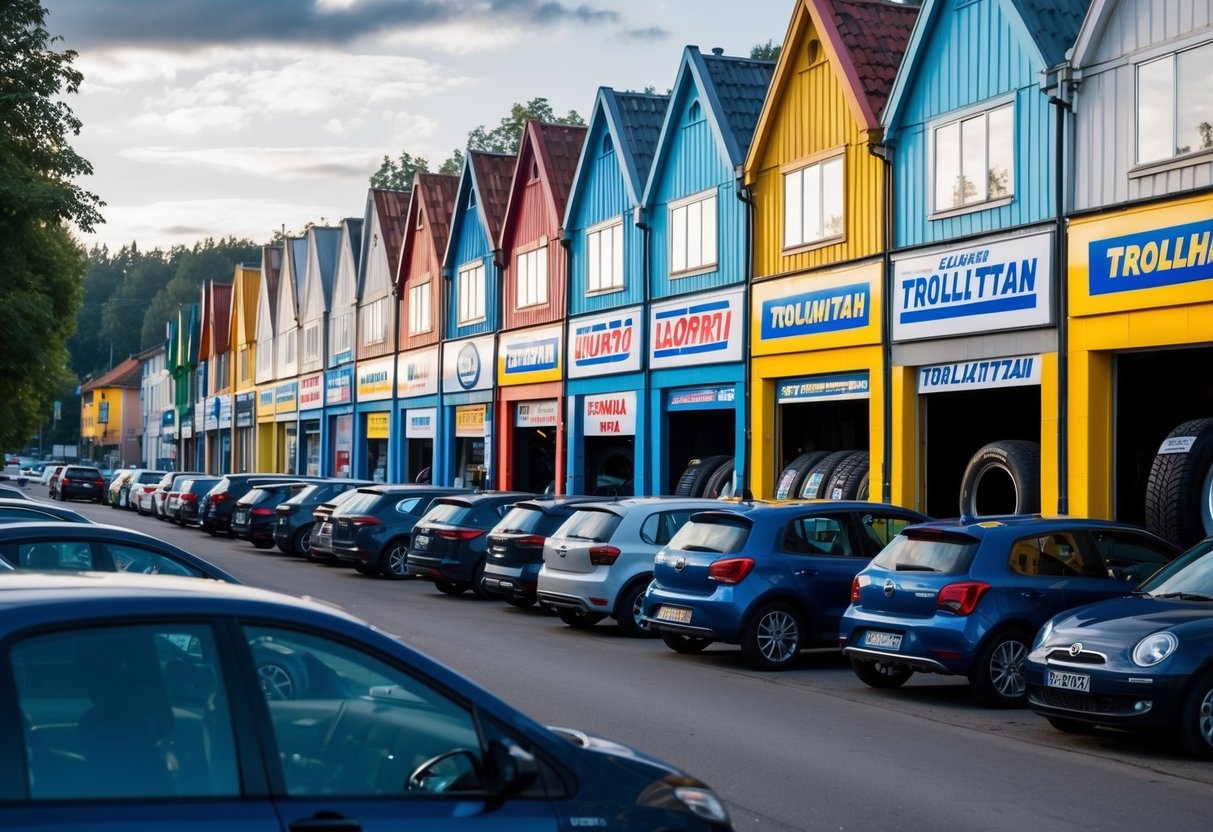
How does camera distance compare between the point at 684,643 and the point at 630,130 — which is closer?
the point at 684,643

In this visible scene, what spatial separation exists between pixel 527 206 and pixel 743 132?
10.7 meters

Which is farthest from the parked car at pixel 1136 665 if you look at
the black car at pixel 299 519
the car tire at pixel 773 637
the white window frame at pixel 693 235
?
the black car at pixel 299 519

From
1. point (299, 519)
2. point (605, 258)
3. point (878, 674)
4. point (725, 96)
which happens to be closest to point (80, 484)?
point (299, 519)

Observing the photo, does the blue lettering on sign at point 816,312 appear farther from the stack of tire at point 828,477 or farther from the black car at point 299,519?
the black car at point 299,519

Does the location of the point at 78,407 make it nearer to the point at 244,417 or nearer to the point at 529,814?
the point at 244,417

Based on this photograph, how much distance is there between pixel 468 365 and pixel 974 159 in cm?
2140

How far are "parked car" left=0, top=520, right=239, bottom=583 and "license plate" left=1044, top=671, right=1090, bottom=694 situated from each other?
219 inches

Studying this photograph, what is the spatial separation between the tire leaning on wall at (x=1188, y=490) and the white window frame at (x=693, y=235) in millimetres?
13210

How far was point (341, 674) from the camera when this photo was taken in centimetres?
452

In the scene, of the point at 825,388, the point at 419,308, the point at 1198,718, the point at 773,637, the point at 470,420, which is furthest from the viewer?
the point at 419,308

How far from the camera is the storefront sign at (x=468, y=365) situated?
40.8m

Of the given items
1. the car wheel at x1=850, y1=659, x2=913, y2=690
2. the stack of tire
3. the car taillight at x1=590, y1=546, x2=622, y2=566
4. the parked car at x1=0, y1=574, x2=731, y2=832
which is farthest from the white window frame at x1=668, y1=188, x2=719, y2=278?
the parked car at x1=0, y1=574, x2=731, y2=832

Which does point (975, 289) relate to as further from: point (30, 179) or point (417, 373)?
point (417, 373)

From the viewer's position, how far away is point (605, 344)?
1325 inches
